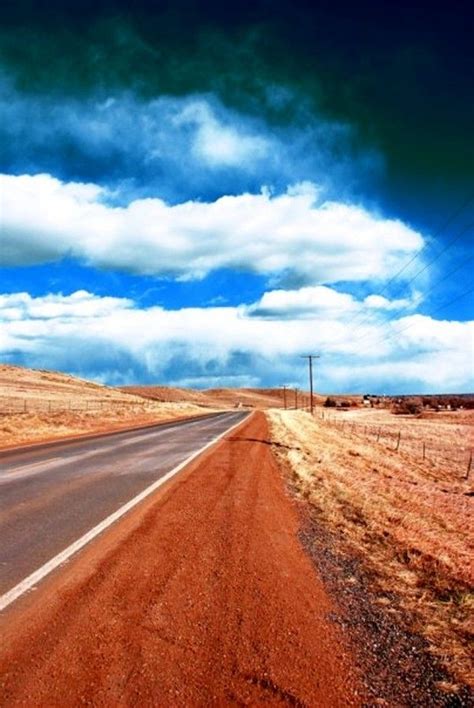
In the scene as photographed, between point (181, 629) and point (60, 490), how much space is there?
7.31m

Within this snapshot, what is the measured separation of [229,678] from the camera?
4.05 meters

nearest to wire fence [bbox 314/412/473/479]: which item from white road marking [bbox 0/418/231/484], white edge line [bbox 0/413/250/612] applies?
white road marking [bbox 0/418/231/484]

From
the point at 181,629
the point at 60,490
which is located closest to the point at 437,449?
the point at 60,490

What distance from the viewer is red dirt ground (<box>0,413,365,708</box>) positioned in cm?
389

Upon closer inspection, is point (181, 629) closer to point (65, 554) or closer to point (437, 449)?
point (65, 554)

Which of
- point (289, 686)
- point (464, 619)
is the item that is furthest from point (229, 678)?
point (464, 619)

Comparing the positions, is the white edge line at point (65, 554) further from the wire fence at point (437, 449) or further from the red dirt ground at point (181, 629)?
the wire fence at point (437, 449)

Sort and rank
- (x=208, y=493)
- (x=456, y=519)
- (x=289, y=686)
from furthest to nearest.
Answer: (x=456, y=519) → (x=208, y=493) → (x=289, y=686)

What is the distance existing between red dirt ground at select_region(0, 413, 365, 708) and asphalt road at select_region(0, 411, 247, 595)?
0.79 metres

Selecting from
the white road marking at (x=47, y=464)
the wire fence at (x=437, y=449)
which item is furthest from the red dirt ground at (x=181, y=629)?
the wire fence at (x=437, y=449)

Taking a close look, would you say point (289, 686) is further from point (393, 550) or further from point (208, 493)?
point (208, 493)

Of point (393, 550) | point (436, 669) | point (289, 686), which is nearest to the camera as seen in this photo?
point (289, 686)

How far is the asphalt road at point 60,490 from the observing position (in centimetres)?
723

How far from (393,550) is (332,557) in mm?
1169
